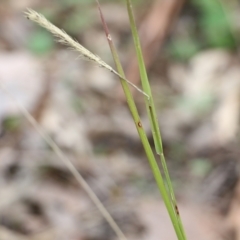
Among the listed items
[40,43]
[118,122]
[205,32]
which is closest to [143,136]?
[118,122]

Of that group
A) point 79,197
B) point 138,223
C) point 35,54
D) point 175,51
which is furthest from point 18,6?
point 138,223

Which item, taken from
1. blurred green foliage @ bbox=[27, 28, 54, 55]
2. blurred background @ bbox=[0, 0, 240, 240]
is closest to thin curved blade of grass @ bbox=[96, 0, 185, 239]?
blurred background @ bbox=[0, 0, 240, 240]

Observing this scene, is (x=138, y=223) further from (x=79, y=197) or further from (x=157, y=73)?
(x=157, y=73)

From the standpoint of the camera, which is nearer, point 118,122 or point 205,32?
point 118,122

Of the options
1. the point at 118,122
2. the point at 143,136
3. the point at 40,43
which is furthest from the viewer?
the point at 40,43

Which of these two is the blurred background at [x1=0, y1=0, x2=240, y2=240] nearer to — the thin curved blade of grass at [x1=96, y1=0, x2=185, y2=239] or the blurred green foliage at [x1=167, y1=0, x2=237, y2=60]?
the blurred green foliage at [x1=167, y1=0, x2=237, y2=60]

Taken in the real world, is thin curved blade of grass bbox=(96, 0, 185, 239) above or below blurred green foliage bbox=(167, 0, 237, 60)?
below

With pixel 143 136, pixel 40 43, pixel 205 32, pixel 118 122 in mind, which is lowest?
pixel 143 136

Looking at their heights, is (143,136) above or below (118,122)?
below

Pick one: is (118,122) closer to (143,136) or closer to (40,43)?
(40,43)
